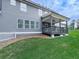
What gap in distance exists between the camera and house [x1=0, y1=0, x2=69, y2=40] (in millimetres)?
21625

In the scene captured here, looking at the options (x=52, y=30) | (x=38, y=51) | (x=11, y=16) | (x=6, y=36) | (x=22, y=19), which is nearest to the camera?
(x=38, y=51)

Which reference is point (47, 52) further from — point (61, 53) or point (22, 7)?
point (22, 7)

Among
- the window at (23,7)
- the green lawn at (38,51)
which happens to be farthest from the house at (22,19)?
the green lawn at (38,51)

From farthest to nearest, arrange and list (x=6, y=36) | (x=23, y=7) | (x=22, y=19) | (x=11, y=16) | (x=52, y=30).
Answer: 1. (x=52, y=30)
2. (x=23, y=7)
3. (x=22, y=19)
4. (x=11, y=16)
5. (x=6, y=36)

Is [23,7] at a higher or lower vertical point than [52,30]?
higher

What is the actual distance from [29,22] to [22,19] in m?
2.00

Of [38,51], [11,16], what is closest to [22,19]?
[11,16]

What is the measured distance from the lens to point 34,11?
93.4ft

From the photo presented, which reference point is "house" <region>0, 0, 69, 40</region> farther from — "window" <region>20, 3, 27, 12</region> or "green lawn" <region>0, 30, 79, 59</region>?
"green lawn" <region>0, 30, 79, 59</region>

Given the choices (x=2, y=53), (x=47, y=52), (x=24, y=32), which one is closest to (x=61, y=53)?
(x=47, y=52)

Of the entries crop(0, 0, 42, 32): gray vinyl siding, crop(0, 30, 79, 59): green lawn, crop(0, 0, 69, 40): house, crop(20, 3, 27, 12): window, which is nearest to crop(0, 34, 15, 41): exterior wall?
crop(0, 0, 69, 40): house

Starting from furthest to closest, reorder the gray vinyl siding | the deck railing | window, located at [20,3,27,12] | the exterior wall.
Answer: the deck railing
window, located at [20,3,27,12]
the gray vinyl siding
the exterior wall

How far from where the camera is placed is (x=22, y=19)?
25344 millimetres

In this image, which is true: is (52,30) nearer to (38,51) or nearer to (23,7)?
(23,7)
